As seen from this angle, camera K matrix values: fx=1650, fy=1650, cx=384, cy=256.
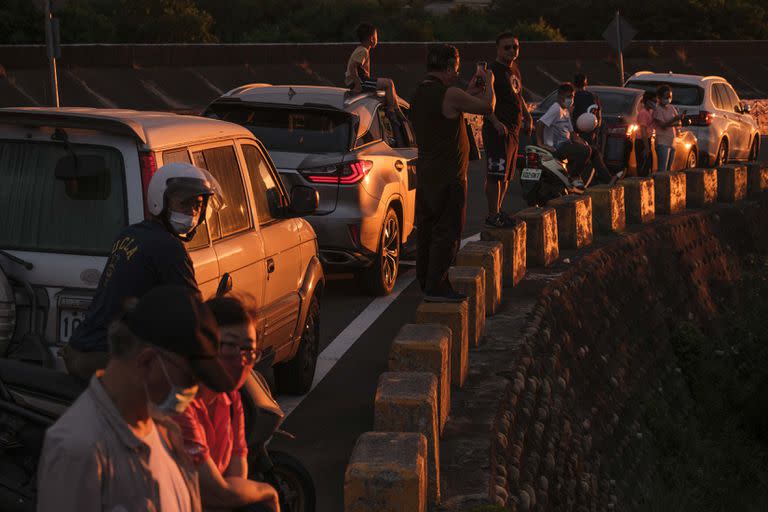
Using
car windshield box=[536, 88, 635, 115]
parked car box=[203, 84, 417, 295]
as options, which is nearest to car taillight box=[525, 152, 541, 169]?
parked car box=[203, 84, 417, 295]

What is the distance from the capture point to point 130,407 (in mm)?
3463

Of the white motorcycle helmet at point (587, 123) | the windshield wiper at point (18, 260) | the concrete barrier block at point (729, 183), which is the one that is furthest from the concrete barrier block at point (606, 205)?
the windshield wiper at point (18, 260)

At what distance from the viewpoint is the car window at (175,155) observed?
7.21m

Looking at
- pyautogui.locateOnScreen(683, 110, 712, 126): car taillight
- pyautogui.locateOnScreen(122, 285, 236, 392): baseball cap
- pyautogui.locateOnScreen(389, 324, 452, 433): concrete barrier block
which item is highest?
pyautogui.locateOnScreen(122, 285, 236, 392): baseball cap

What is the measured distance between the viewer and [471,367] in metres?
10.0

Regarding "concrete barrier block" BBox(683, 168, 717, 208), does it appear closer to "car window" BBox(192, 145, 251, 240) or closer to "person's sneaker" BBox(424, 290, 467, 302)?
"person's sneaker" BBox(424, 290, 467, 302)

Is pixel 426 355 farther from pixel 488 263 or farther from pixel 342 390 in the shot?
pixel 488 263

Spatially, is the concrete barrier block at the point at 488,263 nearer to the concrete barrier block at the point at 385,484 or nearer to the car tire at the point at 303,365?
the car tire at the point at 303,365

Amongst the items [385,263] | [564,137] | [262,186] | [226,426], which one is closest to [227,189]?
[262,186]

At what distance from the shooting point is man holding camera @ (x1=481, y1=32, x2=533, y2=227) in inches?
515

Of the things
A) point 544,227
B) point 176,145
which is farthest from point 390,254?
point 176,145

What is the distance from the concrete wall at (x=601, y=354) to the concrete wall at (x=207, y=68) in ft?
33.3

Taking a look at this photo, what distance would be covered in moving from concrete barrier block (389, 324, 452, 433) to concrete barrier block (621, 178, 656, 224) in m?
10.9

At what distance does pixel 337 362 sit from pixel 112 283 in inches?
194
